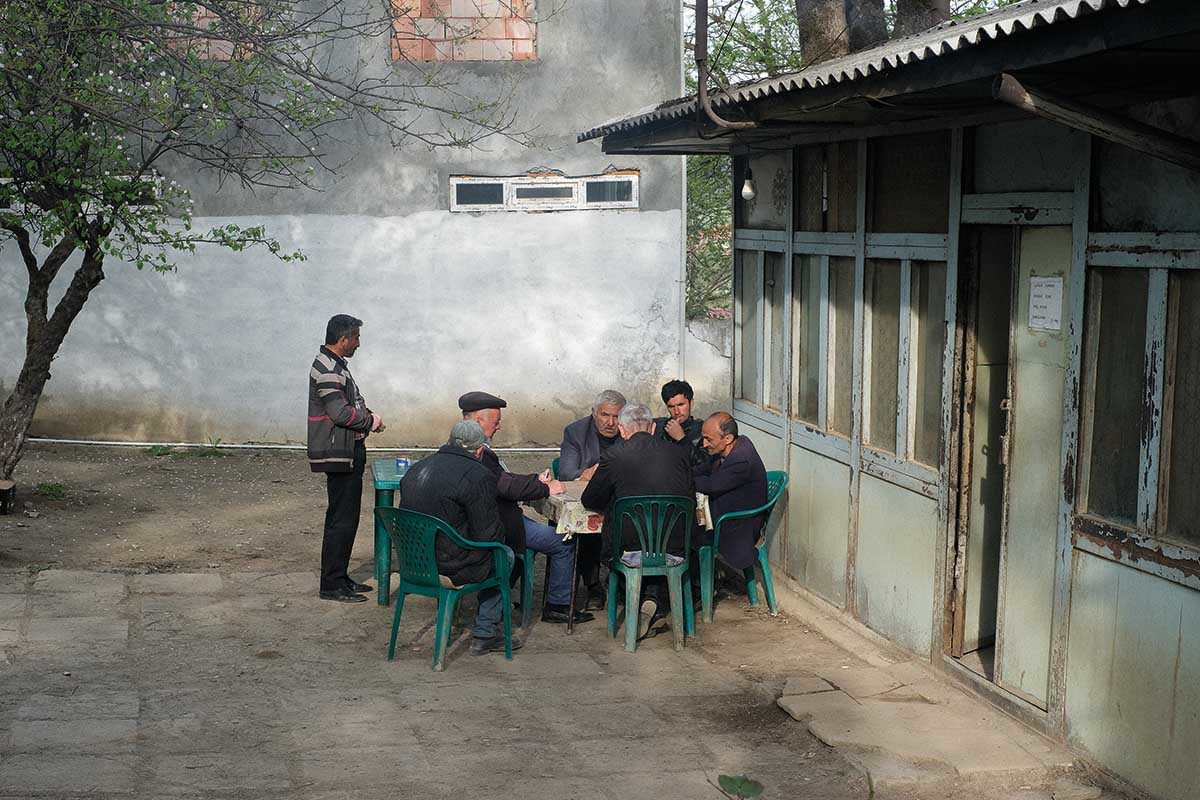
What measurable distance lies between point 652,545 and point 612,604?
53cm

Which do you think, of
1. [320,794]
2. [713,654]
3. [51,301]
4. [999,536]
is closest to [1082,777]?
[999,536]

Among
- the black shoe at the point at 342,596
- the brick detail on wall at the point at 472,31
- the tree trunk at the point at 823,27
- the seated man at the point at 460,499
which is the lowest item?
the black shoe at the point at 342,596

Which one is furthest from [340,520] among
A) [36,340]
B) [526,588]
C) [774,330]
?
[36,340]

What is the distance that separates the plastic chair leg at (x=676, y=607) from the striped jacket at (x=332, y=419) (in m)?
2.21

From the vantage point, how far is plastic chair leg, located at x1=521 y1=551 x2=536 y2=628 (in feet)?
26.9

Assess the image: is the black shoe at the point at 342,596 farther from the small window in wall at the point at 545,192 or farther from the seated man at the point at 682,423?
the small window in wall at the point at 545,192

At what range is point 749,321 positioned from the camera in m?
9.99

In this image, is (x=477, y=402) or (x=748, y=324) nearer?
(x=477, y=402)

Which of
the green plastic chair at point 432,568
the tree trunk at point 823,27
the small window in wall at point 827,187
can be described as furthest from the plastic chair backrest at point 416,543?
the tree trunk at point 823,27

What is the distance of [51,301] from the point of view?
48.5 feet

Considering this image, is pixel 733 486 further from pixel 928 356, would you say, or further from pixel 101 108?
pixel 101 108

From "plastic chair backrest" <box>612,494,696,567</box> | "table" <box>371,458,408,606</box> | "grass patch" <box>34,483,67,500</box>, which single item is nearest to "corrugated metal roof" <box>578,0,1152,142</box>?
"plastic chair backrest" <box>612,494,696,567</box>

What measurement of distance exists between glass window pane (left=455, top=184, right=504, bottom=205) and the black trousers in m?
6.46

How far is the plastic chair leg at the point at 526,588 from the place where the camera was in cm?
821
